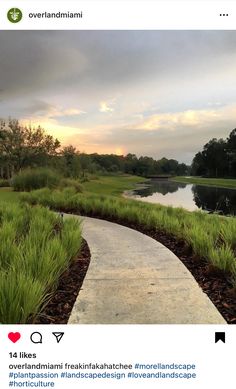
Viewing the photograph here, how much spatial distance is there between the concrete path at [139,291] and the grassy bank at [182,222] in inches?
18.3

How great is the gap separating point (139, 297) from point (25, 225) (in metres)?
3.96

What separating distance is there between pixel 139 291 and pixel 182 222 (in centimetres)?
422

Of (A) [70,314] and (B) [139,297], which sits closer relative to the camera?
(A) [70,314]

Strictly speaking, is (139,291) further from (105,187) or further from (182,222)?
(105,187)

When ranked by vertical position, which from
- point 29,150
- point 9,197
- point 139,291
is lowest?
point 139,291

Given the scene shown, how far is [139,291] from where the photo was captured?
14.4ft

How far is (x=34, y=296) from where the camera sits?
131 inches

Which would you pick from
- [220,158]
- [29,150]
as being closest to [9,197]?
[29,150]

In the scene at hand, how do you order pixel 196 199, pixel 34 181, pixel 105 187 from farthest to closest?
pixel 105 187 < pixel 196 199 < pixel 34 181
